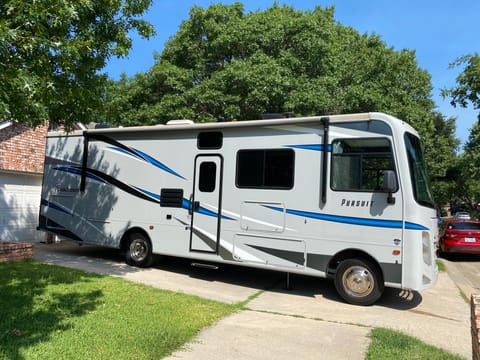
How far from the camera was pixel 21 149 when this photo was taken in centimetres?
1348

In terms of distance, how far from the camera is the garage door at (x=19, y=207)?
1260 cm

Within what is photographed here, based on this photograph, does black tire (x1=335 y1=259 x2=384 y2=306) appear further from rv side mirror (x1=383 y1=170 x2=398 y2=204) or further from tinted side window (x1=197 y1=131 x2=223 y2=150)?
tinted side window (x1=197 y1=131 x2=223 y2=150)

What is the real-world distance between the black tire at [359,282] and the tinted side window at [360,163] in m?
1.33

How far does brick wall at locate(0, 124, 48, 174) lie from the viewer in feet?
42.4

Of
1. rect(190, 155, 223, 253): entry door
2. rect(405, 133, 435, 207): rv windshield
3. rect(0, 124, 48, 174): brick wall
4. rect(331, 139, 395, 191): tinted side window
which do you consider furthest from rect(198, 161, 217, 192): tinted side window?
rect(0, 124, 48, 174): brick wall

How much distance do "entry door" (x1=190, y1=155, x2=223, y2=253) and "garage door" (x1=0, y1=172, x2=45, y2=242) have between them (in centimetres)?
719

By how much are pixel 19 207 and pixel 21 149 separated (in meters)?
1.89

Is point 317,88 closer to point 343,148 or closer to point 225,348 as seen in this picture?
point 343,148

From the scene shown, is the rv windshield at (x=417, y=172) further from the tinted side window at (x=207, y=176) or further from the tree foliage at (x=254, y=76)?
the tree foliage at (x=254, y=76)

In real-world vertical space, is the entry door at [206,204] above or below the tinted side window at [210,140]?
below

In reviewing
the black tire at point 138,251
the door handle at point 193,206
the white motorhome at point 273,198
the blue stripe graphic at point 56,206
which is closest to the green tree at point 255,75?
the white motorhome at point 273,198

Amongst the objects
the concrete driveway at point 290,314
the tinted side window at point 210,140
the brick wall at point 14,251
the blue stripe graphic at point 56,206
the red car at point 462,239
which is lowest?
the concrete driveway at point 290,314

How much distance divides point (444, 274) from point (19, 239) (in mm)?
12551

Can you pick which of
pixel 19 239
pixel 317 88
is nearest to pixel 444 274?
pixel 317 88
